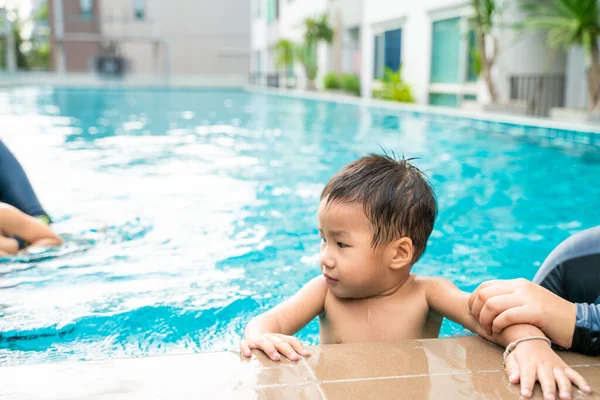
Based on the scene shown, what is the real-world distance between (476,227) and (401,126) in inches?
252

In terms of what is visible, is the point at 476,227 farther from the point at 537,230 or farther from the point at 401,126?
the point at 401,126

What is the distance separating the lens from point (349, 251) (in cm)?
177

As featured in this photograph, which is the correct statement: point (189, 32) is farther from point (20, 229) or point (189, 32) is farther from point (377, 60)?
point (20, 229)

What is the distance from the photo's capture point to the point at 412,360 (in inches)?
60.6

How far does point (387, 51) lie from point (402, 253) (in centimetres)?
1629

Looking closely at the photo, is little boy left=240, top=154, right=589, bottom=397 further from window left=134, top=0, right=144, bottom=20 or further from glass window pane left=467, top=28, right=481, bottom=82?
window left=134, top=0, right=144, bottom=20

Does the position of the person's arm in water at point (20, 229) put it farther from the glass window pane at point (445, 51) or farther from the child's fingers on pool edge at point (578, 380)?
the glass window pane at point (445, 51)

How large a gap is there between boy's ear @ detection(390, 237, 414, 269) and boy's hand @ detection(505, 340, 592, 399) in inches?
16.6

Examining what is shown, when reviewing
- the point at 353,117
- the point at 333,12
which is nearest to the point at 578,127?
the point at 353,117

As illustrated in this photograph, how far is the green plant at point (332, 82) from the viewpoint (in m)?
19.2

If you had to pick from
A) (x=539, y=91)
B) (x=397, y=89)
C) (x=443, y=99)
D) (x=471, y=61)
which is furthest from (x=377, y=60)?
(x=539, y=91)

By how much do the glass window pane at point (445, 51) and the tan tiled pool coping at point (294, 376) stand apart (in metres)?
12.7

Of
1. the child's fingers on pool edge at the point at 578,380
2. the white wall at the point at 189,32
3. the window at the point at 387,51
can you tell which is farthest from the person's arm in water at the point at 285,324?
the white wall at the point at 189,32

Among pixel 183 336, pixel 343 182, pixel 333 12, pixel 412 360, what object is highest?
pixel 333 12
